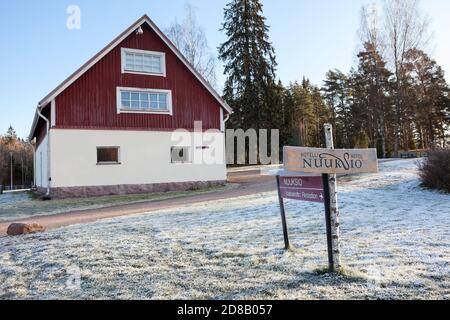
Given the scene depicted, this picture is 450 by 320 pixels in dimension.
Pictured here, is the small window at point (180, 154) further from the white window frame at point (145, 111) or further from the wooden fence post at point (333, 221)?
the wooden fence post at point (333, 221)

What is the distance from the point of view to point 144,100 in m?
19.4

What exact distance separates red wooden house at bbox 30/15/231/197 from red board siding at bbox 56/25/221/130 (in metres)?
0.04

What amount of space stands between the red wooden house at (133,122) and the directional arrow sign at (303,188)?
13250 mm

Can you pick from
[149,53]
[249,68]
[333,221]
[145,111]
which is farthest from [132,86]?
[249,68]

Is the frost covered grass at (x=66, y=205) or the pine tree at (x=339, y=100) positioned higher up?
the pine tree at (x=339, y=100)

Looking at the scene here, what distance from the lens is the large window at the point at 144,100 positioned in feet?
61.8

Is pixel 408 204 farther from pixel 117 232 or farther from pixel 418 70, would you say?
pixel 418 70

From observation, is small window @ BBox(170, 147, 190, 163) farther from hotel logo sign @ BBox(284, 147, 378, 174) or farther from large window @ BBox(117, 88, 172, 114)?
hotel logo sign @ BBox(284, 147, 378, 174)

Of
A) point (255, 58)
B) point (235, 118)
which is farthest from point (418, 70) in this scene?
point (235, 118)

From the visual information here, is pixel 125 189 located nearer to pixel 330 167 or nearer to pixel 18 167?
pixel 330 167

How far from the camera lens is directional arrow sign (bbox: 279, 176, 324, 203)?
5.69 meters

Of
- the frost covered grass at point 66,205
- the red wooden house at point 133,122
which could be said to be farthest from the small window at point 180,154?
the frost covered grass at point 66,205

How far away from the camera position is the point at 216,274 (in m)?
5.38

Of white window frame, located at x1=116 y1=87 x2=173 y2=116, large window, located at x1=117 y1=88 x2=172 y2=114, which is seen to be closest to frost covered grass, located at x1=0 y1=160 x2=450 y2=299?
white window frame, located at x1=116 y1=87 x2=173 y2=116
